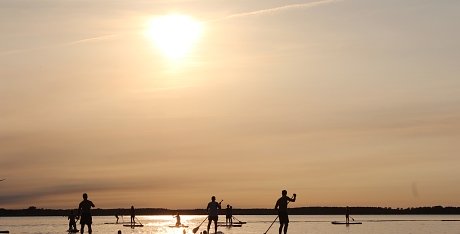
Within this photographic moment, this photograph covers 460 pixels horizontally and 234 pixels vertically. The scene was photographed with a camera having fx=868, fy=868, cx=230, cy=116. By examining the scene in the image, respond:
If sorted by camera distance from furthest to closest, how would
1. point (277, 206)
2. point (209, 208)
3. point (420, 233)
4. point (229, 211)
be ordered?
point (229, 211) → point (420, 233) → point (209, 208) → point (277, 206)

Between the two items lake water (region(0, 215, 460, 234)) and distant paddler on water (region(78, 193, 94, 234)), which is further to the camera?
lake water (region(0, 215, 460, 234))

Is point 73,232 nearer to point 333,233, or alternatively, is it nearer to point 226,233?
point 226,233

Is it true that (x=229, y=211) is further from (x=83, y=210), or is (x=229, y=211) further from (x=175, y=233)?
(x=83, y=210)

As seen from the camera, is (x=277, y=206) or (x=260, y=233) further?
(x=260, y=233)

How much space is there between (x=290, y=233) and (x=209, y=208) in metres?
10.3

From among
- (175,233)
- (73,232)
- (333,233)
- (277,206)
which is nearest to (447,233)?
(333,233)

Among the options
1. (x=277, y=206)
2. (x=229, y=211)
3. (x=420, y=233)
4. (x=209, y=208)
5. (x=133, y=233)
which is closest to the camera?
(x=277, y=206)

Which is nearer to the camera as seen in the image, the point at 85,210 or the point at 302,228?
the point at 85,210

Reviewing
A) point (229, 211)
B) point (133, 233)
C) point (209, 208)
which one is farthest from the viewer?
A: point (229, 211)

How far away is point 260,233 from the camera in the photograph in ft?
182

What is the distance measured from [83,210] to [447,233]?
26607mm

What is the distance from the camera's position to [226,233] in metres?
55.4

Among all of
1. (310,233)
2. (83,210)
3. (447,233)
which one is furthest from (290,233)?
(83,210)

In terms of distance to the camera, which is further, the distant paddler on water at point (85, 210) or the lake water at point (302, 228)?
the lake water at point (302, 228)
